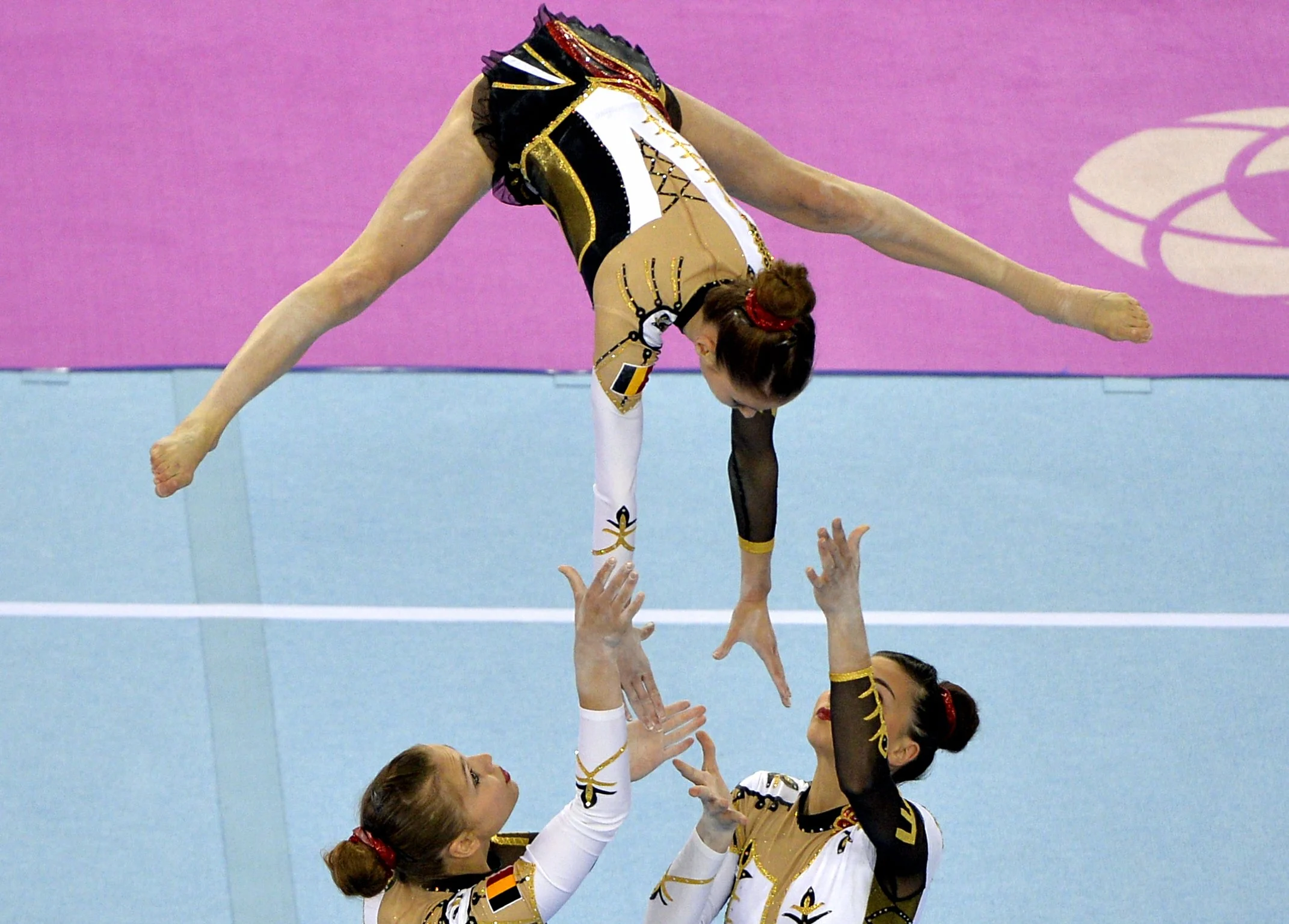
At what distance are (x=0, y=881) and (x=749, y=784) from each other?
1686mm

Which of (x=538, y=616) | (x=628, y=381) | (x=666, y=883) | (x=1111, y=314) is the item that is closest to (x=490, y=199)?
(x=538, y=616)

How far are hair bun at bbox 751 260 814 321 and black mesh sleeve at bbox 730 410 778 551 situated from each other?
1.84 ft

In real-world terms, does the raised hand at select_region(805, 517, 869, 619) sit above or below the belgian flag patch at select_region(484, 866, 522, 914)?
above

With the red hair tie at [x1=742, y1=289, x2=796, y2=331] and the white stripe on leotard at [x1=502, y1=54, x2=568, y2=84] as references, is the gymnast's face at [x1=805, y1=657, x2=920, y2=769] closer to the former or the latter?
Result: the red hair tie at [x1=742, y1=289, x2=796, y2=331]

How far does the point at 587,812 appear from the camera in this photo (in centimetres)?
240

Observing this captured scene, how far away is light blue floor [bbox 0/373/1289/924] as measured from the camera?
11.5 ft

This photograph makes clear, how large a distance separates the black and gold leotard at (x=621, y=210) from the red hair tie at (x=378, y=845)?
69 cm

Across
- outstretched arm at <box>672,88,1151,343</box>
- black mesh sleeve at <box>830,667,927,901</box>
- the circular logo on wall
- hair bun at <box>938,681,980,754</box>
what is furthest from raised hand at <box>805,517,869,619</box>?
the circular logo on wall

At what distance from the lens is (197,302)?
490 cm

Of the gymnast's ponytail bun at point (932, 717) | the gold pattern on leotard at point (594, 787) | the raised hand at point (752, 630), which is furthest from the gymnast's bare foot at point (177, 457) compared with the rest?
the gymnast's ponytail bun at point (932, 717)

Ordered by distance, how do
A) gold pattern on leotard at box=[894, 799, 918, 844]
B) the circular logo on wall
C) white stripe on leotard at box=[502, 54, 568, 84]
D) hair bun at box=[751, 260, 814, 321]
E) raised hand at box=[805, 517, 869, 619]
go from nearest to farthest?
raised hand at box=[805, 517, 869, 619] < gold pattern on leotard at box=[894, 799, 918, 844] < hair bun at box=[751, 260, 814, 321] < white stripe on leotard at box=[502, 54, 568, 84] < the circular logo on wall

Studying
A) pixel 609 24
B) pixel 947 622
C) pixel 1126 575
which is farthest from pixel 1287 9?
pixel 947 622

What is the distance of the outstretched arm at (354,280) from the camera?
292cm

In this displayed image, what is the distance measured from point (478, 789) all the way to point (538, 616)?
155 centimetres
